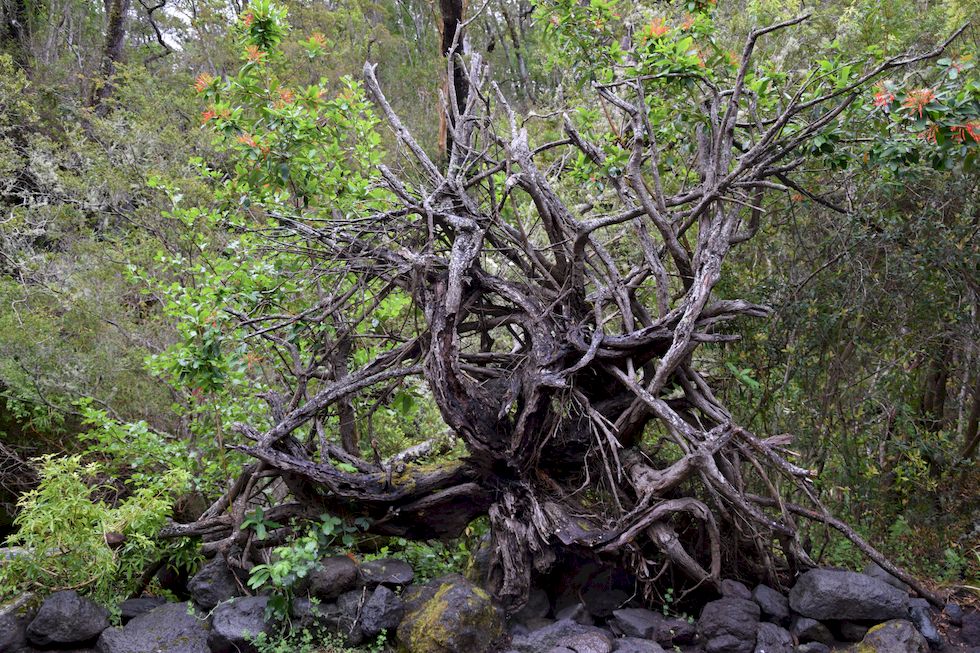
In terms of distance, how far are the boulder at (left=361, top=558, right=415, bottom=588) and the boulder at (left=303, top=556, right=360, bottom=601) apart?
11 cm

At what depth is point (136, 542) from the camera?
191 inches

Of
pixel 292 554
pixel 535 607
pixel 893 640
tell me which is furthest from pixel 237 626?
pixel 893 640

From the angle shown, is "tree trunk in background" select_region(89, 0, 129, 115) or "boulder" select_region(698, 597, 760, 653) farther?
"tree trunk in background" select_region(89, 0, 129, 115)

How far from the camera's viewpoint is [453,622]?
167 inches

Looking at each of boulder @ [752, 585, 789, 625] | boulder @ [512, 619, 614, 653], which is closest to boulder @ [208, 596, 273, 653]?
boulder @ [512, 619, 614, 653]

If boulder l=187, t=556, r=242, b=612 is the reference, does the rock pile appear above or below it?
below

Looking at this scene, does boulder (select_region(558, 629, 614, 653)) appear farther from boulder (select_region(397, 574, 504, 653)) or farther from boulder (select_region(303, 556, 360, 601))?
boulder (select_region(303, 556, 360, 601))

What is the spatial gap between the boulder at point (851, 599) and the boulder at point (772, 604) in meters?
0.12

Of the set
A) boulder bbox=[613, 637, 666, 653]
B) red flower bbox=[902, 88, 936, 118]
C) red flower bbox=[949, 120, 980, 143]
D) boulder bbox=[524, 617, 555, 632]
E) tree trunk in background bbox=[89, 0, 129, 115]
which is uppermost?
tree trunk in background bbox=[89, 0, 129, 115]

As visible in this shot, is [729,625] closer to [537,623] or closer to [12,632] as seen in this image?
[537,623]

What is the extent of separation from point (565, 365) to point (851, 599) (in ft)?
6.75

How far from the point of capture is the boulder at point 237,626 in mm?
4391

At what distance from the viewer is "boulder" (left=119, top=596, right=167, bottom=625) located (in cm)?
475

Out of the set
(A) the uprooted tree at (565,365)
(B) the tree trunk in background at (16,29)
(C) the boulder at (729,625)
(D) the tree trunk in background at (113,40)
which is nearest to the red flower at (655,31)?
(A) the uprooted tree at (565,365)
